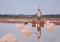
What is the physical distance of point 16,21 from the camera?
6.57 m

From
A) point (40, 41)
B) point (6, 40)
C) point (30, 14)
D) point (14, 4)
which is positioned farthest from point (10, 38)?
point (14, 4)

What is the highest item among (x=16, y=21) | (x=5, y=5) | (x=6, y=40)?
(x=6, y=40)

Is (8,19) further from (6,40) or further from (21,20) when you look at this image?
(6,40)

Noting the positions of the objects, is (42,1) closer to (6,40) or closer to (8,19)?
(8,19)

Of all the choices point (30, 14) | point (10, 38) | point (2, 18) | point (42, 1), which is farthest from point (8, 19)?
point (10, 38)

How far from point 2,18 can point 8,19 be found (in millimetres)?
243

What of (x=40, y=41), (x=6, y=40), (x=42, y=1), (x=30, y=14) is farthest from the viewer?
(x=42, y=1)

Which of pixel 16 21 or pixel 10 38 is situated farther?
pixel 16 21

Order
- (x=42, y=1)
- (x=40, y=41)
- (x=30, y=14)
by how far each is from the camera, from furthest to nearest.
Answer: (x=42, y=1) → (x=30, y=14) → (x=40, y=41)

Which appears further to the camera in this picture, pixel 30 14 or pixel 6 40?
pixel 30 14

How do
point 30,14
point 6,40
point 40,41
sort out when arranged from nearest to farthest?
point 6,40 → point 40,41 → point 30,14

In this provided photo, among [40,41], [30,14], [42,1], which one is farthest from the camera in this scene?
[42,1]

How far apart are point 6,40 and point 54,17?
564cm

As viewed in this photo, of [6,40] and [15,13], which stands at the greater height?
[6,40]
